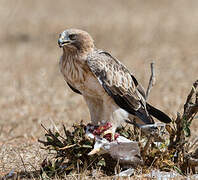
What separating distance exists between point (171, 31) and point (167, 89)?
5.51m

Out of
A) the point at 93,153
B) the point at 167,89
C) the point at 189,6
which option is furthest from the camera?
the point at 189,6

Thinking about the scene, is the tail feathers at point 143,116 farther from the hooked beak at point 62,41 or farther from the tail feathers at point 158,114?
the hooked beak at point 62,41

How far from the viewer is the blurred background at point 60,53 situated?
735 cm

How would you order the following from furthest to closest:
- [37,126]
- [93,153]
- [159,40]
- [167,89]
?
[159,40]
[167,89]
[37,126]
[93,153]

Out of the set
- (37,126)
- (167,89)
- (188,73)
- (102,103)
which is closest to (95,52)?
(102,103)

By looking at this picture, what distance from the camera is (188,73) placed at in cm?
1057

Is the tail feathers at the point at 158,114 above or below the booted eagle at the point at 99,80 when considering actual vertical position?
below

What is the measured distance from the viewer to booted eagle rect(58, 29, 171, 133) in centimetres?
450

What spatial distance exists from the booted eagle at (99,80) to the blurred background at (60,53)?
0.92 metres

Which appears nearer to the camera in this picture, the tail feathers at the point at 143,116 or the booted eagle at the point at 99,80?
the booted eagle at the point at 99,80

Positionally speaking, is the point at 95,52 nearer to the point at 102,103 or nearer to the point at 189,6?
the point at 102,103

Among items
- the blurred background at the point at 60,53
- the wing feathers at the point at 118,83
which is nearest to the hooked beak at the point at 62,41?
the wing feathers at the point at 118,83

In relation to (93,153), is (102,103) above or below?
above

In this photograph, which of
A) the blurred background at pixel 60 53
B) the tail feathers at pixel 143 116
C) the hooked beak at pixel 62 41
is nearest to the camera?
the hooked beak at pixel 62 41
